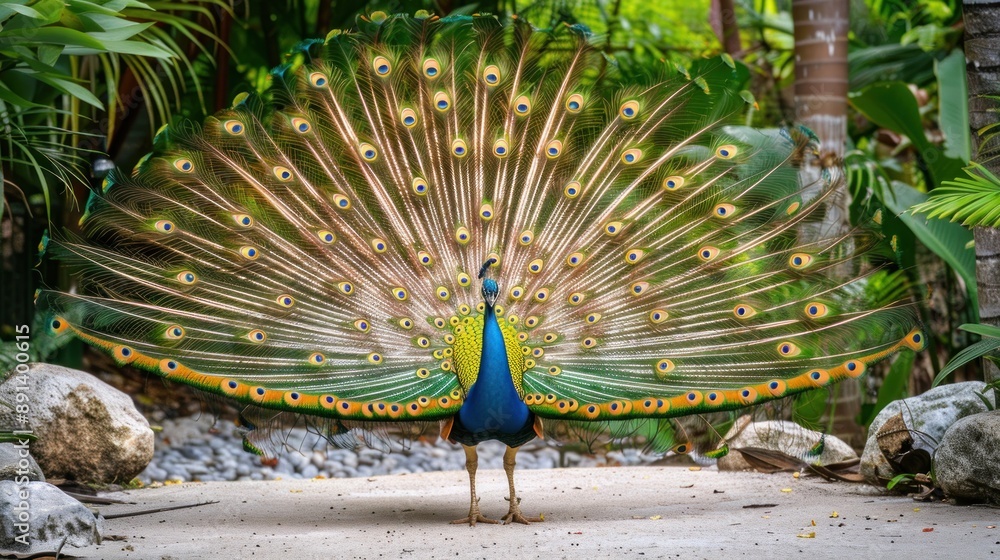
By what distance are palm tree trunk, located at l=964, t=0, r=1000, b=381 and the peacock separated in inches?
29.4

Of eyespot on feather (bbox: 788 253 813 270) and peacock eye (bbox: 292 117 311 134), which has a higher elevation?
peacock eye (bbox: 292 117 311 134)

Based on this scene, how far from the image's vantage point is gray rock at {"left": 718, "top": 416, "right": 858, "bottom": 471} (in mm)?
7020

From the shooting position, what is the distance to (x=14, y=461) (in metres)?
5.12

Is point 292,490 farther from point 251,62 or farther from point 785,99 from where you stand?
point 785,99

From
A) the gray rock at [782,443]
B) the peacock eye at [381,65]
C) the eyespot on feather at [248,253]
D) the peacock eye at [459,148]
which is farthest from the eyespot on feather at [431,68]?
the gray rock at [782,443]

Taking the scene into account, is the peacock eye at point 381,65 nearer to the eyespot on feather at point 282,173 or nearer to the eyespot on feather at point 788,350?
the eyespot on feather at point 282,173

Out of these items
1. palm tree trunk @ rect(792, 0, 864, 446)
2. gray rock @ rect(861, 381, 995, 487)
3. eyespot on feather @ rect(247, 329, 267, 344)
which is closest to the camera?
eyespot on feather @ rect(247, 329, 267, 344)

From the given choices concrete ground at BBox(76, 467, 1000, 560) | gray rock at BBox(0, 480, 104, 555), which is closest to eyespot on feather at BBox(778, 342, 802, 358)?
concrete ground at BBox(76, 467, 1000, 560)

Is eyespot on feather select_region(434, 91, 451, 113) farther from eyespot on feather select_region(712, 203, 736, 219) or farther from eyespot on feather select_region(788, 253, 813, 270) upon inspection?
eyespot on feather select_region(788, 253, 813, 270)

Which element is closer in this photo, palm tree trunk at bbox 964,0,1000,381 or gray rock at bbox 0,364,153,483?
palm tree trunk at bbox 964,0,1000,381

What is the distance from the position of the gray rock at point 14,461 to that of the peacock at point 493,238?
885mm

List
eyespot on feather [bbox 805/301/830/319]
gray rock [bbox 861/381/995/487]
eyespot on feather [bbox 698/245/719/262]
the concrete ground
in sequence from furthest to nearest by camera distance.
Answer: gray rock [bbox 861/381/995/487] → eyespot on feather [bbox 698/245/719/262] → eyespot on feather [bbox 805/301/830/319] → the concrete ground

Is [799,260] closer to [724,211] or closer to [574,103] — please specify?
[724,211]

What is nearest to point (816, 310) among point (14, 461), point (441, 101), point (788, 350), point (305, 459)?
point (788, 350)
